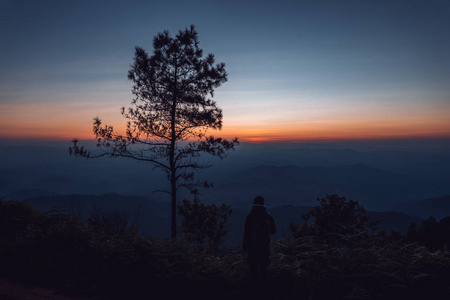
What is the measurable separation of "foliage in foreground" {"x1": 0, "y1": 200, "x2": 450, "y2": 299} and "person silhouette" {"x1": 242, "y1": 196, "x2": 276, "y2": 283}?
28 cm

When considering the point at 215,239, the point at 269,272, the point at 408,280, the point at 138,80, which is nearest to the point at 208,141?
the point at 138,80

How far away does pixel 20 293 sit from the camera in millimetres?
5148

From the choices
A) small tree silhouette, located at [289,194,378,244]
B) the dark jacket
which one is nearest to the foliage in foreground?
the dark jacket

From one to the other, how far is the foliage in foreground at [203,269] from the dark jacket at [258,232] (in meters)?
0.63

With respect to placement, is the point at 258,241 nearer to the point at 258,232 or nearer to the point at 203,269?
the point at 258,232

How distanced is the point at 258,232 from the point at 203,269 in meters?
1.46

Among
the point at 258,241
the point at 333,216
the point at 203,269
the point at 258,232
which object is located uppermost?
the point at 258,232

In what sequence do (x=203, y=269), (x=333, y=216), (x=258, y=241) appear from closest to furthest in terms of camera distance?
1. (x=258, y=241)
2. (x=203, y=269)
3. (x=333, y=216)

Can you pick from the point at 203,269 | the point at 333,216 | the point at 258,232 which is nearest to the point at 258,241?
the point at 258,232

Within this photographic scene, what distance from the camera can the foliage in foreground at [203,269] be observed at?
516 centimetres

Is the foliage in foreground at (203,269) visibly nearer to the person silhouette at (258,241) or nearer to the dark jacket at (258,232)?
the person silhouette at (258,241)

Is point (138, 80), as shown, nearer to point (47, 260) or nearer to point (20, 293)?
point (47, 260)

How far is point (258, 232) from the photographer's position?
5504mm

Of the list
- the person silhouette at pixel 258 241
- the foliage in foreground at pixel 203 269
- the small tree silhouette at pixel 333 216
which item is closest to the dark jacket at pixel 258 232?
the person silhouette at pixel 258 241
